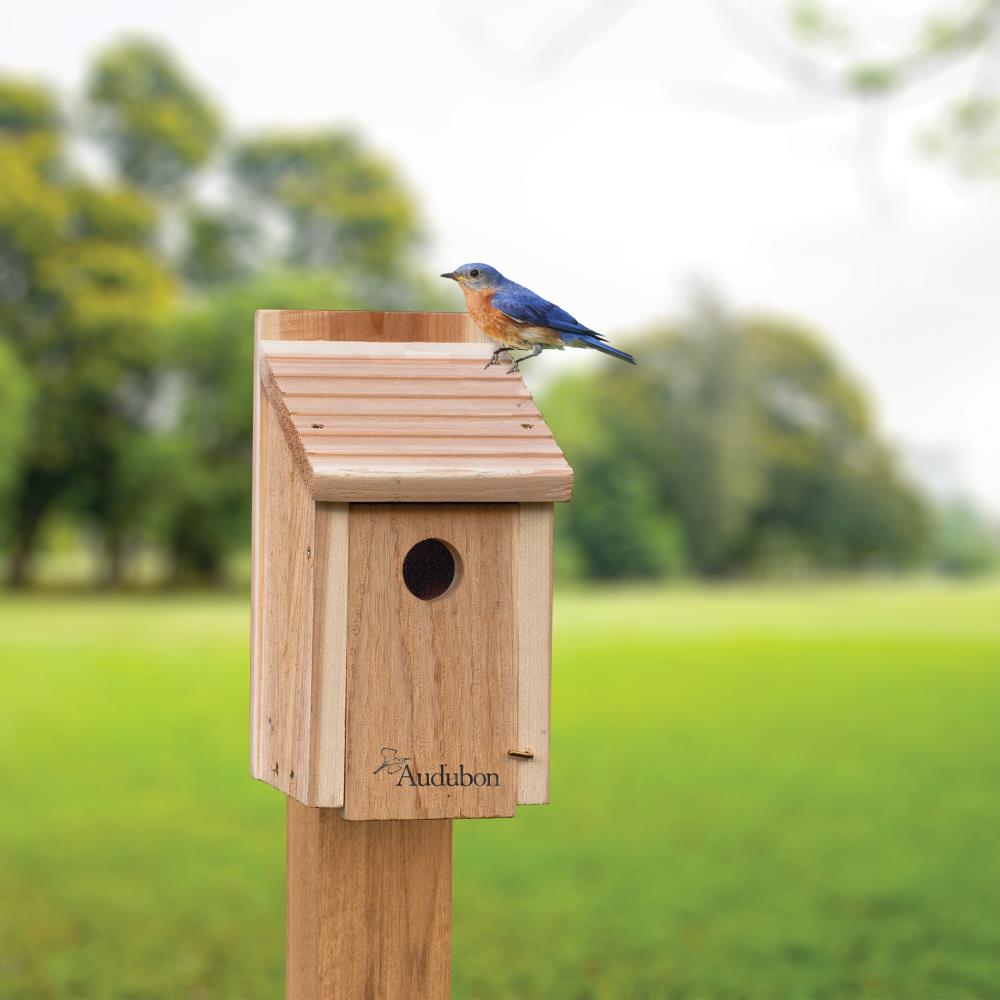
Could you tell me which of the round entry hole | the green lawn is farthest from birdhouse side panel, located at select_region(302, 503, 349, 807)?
the green lawn

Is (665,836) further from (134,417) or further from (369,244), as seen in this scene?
(369,244)

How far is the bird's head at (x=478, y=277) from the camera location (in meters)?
2.76

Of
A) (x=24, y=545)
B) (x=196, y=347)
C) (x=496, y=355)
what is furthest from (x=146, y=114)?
(x=496, y=355)

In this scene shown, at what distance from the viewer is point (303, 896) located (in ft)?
9.47

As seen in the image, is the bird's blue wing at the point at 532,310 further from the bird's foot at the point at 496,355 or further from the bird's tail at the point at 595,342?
the bird's foot at the point at 496,355

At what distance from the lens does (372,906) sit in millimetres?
2828

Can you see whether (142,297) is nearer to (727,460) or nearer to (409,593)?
(727,460)

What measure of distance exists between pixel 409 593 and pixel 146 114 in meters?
31.9

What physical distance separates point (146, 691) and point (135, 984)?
10.5 meters

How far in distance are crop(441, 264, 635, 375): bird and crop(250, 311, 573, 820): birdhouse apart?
11 cm

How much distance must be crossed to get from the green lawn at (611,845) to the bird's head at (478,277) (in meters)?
3.75

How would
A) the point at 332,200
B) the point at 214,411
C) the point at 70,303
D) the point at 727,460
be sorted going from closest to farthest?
the point at 214,411, the point at 70,303, the point at 332,200, the point at 727,460

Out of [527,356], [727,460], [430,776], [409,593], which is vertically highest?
[527,356]

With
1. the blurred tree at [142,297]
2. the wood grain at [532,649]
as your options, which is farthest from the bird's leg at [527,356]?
the blurred tree at [142,297]
